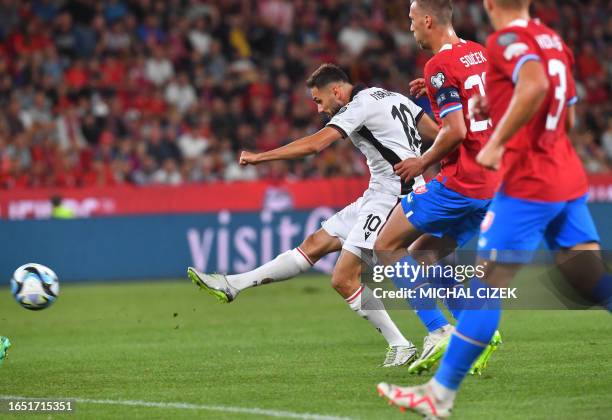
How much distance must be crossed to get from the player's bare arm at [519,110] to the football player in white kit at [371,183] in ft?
9.29

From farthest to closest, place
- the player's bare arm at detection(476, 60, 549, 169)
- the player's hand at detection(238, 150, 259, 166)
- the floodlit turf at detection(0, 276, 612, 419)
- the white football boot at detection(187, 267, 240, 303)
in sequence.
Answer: the white football boot at detection(187, 267, 240, 303) → the player's hand at detection(238, 150, 259, 166) → the floodlit turf at detection(0, 276, 612, 419) → the player's bare arm at detection(476, 60, 549, 169)

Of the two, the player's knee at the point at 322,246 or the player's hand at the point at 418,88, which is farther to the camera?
the player's knee at the point at 322,246

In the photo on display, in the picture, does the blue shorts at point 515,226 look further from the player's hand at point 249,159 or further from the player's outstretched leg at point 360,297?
the player's outstretched leg at point 360,297

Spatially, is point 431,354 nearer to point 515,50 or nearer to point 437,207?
point 437,207

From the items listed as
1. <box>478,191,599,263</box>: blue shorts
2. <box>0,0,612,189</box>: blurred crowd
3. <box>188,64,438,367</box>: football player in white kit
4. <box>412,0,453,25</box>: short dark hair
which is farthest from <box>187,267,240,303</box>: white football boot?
<box>0,0,612,189</box>: blurred crowd

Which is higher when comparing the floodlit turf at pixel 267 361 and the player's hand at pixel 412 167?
the player's hand at pixel 412 167

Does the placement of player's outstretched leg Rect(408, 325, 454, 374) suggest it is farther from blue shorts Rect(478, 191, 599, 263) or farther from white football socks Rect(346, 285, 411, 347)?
blue shorts Rect(478, 191, 599, 263)

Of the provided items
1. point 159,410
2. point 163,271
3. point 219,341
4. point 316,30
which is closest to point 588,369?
point 159,410

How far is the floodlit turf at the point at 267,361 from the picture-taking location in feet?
22.9

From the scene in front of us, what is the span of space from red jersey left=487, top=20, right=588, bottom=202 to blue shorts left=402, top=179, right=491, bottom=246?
6.29ft

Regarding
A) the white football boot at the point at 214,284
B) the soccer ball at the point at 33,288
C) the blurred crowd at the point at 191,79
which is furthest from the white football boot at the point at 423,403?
the blurred crowd at the point at 191,79

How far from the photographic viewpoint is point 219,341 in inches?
426

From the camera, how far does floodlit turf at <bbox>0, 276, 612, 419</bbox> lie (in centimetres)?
697

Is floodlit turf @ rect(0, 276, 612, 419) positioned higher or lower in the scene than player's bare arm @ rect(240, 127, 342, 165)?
lower
